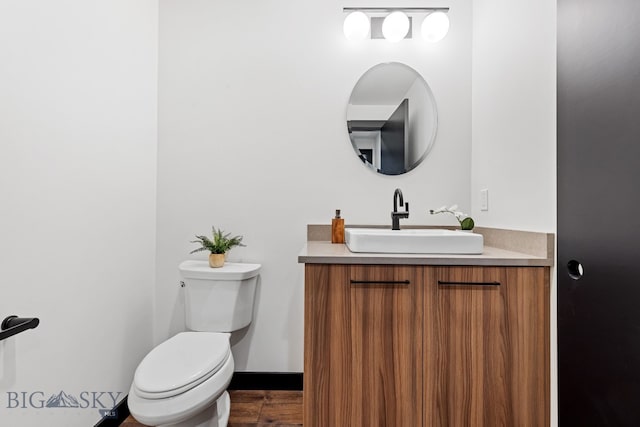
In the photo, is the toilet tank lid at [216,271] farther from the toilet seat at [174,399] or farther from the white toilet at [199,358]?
the toilet seat at [174,399]

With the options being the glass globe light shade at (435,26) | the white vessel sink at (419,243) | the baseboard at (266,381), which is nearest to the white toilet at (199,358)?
the baseboard at (266,381)

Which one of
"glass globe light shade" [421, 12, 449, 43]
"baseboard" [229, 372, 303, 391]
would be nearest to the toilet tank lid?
"baseboard" [229, 372, 303, 391]

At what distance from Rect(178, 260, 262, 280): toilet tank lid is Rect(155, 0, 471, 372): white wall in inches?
5.2

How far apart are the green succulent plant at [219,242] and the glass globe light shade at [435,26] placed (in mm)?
1524

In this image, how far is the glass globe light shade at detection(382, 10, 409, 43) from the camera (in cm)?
189

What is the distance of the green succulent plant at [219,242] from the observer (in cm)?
186

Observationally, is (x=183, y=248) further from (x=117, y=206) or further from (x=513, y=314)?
(x=513, y=314)

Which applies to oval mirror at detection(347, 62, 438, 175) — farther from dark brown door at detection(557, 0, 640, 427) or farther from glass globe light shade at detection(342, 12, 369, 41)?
dark brown door at detection(557, 0, 640, 427)

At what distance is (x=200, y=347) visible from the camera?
4.93 feet

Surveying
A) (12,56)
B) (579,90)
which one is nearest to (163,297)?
(12,56)

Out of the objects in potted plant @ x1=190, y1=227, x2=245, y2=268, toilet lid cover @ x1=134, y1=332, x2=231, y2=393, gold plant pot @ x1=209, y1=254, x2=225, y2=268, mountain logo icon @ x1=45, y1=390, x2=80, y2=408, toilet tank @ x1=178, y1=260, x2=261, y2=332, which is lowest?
mountain logo icon @ x1=45, y1=390, x2=80, y2=408

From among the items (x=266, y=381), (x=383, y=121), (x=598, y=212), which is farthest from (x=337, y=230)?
(x=598, y=212)

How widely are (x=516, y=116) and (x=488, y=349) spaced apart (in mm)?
947

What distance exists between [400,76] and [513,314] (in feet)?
4.47
